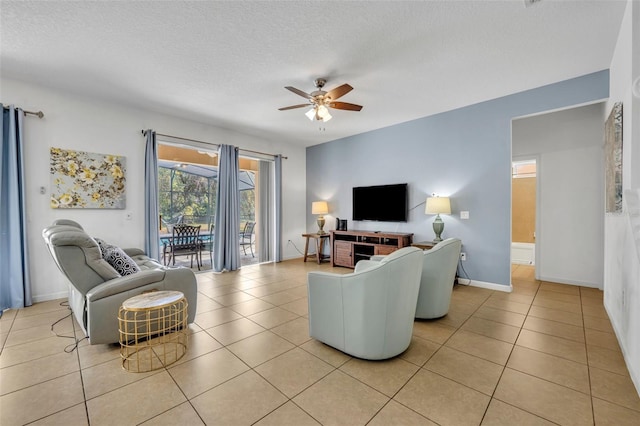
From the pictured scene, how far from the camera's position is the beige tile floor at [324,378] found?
5.40 ft

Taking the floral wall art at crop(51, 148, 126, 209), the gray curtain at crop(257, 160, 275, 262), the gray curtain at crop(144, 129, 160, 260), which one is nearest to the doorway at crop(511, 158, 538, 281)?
the gray curtain at crop(257, 160, 275, 262)

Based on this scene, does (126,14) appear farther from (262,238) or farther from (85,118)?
(262,238)

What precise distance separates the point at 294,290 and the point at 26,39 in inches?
159

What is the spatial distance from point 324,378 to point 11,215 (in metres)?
4.22

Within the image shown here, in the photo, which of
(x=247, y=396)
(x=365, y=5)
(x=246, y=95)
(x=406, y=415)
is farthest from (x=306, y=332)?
(x=246, y=95)

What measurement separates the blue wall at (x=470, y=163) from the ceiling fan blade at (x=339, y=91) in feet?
7.70

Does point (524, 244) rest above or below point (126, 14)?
below

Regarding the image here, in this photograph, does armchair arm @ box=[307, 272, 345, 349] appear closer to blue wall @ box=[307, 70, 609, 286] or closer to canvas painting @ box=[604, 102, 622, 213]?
canvas painting @ box=[604, 102, 622, 213]

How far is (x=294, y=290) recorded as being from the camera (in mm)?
4180

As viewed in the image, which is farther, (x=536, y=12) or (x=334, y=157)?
(x=334, y=157)

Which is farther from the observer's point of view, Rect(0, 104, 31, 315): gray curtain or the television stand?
the television stand

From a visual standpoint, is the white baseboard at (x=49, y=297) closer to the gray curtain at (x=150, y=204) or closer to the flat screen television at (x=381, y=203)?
the gray curtain at (x=150, y=204)

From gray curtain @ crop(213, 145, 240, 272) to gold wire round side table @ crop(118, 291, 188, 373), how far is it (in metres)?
2.65

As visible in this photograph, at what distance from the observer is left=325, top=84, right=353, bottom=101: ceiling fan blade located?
9.83 feet
